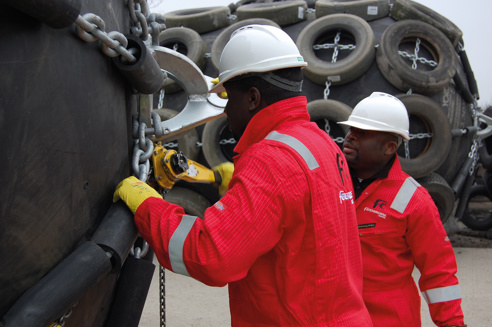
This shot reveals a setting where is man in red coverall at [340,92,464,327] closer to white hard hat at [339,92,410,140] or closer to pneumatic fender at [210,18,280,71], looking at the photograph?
white hard hat at [339,92,410,140]

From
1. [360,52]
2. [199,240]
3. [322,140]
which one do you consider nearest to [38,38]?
[199,240]

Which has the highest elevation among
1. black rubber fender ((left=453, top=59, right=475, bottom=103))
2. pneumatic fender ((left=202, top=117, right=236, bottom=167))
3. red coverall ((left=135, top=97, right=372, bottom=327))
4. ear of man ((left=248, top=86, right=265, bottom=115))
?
ear of man ((left=248, top=86, right=265, bottom=115))

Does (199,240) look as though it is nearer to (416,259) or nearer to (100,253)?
(100,253)

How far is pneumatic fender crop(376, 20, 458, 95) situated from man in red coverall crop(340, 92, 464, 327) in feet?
8.08

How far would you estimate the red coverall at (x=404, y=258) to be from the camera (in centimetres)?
229

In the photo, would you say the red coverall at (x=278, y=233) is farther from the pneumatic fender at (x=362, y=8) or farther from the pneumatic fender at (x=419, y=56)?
the pneumatic fender at (x=362, y=8)

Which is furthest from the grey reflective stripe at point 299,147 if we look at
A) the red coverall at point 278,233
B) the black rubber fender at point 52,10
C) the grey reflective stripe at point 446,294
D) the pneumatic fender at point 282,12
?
the pneumatic fender at point 282,12

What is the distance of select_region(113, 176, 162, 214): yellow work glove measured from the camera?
4.83 ft

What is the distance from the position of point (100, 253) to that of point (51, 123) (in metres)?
0.35

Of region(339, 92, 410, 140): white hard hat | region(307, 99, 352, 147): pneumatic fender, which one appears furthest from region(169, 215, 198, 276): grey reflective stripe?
region(307, 99, 352, 147): pneumatic fender

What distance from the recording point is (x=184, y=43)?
17.5 ft

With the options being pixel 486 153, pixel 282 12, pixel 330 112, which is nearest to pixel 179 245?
pixel 330 112

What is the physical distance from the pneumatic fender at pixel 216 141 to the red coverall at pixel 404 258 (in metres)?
2.61

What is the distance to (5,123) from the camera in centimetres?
103
